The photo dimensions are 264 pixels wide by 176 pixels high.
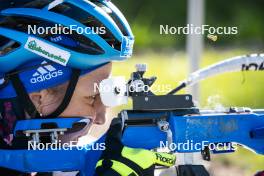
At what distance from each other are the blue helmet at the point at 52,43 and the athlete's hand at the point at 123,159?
1.06 feet

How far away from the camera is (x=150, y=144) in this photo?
284cm

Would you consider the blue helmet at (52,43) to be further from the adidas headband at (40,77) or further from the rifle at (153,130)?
the rifle at (153,130)

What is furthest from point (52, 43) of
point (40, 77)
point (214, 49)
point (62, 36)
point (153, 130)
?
point (214, 49)

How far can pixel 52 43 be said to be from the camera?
2965mm

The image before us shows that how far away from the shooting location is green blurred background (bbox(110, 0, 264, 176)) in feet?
19.0

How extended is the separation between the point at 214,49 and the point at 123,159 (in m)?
8.64

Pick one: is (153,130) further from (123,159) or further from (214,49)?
(214,49)

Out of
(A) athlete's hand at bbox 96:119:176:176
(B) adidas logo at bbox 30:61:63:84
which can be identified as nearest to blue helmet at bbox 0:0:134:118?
(B) adidas logo at bbox 30:61:63:84

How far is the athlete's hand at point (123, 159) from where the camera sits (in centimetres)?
269

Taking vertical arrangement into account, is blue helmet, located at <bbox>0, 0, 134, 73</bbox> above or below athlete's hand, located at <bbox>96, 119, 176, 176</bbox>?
above

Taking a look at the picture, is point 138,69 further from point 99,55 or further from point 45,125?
point 45,125

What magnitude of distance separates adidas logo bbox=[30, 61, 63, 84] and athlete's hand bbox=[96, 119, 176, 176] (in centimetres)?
36

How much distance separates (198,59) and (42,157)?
2.15m

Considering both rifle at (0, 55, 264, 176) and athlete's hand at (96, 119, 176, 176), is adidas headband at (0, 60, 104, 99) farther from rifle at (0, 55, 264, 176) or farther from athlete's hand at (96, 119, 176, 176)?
athlete's hand at (96, 119, 176, 176)
